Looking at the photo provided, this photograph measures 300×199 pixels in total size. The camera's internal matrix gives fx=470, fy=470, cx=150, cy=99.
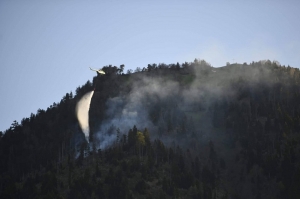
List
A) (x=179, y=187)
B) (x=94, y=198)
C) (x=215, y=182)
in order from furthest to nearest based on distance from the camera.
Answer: (x=215, y=182) < (x=179, y=187) < (x=94, y=198)

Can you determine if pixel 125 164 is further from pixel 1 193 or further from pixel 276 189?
pixel 276 189

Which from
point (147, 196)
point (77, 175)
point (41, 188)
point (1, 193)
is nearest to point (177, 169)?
point (147, 196)

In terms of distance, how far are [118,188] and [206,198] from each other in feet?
106

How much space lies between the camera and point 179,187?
18100 cm

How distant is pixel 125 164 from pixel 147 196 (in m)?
23.5

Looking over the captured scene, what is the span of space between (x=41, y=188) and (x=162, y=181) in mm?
45507

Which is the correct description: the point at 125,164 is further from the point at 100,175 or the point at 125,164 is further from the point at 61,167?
the point at 61,167

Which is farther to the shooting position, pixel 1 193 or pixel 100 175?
pixel 100 175

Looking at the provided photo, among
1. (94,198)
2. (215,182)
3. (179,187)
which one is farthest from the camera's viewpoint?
(215,182)

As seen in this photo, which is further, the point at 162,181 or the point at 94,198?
the point at 162,181

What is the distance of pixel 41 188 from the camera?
16888cm

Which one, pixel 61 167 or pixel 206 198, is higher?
pixel 61 167

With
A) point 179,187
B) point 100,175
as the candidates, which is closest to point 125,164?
point 100,175

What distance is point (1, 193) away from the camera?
16950 cm
